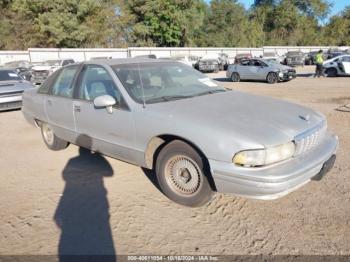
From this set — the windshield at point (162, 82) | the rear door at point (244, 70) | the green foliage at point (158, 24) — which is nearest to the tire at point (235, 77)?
the rear door at point (244, 70)

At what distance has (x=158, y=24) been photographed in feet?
166

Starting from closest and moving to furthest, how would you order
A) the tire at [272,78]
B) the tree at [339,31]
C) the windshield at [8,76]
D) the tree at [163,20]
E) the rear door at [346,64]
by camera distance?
the windshield at [8,76]
the tire at [272,78]
the rear door at [346,64]
the tree at [163,20]
the tree at [339,31]

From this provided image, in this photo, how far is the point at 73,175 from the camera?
4.98 metres

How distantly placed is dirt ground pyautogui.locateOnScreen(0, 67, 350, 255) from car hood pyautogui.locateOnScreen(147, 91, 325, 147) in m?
0.88

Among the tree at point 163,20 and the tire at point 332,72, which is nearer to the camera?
the tire at point 332,72

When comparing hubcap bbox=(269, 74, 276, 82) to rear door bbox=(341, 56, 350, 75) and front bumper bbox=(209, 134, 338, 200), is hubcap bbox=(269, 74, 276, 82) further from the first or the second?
front bumper bbox=(209, 134, 338, 200)

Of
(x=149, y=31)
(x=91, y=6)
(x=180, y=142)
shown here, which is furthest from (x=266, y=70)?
(x=149, y=31)

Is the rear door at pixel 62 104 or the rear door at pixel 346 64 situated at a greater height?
the rear door at pixel 62 104

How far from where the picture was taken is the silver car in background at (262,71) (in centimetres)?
1881

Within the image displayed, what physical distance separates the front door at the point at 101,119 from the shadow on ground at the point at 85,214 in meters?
0.40

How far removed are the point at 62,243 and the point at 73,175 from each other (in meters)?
1.80

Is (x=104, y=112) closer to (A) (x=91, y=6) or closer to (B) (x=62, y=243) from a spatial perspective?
(B) (x=62, y=243)

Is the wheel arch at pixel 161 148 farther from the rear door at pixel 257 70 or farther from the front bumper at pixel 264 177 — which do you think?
the rear door at pixel 257 70

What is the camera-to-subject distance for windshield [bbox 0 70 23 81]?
36.9ft
